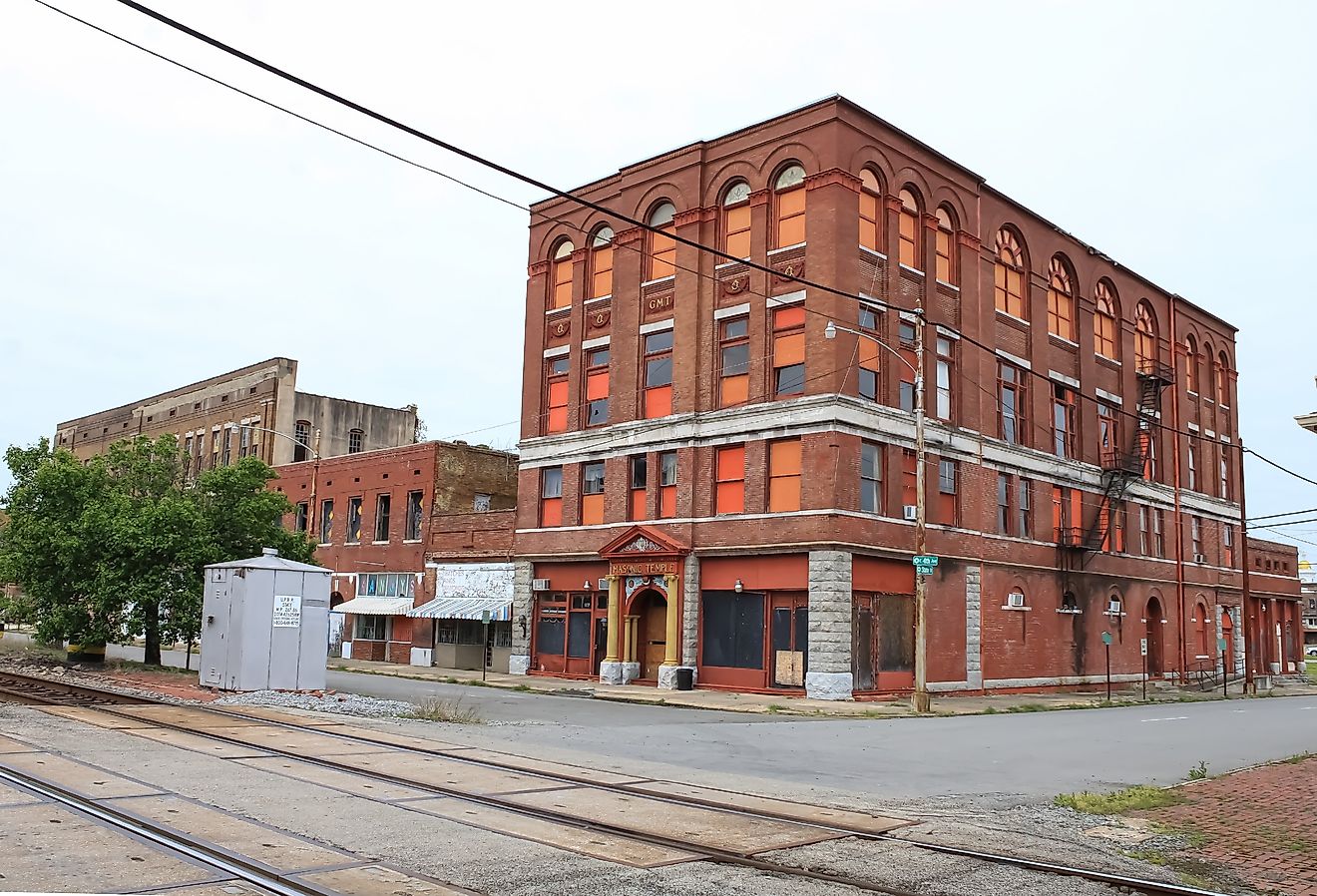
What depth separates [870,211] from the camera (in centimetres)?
3397

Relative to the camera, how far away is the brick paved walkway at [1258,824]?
9164mm

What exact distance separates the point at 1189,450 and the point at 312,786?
47.4 metres

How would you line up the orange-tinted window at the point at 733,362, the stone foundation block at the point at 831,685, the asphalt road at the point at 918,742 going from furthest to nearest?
1. the orange-tinted window at the point at 733,362
2. the stone foundation block at the point at 831,685
3. the asphalt road at the point at 918,742

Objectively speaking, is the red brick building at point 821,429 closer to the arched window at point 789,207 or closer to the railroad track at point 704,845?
the arched window at point 789,207

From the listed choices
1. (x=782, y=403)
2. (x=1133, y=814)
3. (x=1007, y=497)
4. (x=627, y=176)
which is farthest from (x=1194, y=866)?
(x=627, y=176)

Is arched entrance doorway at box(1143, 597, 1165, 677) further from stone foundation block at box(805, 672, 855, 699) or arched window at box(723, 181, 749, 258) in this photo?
arched window at box(723, 181, 749, 258)

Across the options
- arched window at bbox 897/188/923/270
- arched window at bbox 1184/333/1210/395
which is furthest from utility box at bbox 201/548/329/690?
arched window at bbox 1184/333/1210/395

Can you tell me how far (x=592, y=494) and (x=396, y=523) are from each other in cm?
1286

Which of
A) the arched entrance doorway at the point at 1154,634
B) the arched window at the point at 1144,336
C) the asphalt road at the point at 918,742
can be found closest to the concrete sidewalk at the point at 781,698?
the asphalt road at the point at 918,742

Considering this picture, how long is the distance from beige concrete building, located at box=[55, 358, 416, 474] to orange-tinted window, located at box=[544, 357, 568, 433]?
21238mm

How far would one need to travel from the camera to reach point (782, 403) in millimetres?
32531

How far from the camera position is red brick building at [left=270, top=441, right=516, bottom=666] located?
46.1 metres

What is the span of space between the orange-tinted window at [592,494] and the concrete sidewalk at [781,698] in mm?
5508

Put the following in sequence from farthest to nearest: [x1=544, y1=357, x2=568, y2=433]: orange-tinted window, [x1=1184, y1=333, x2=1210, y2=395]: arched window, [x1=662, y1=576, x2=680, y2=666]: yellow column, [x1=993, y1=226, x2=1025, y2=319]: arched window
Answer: [x1=1184, y1=333, x2=1210, y2=395]: arched window < [x1=544, y1=357, x2=568, y2=433]: orange-tinted window < [x1=993, y1=226, x2=1025, y2=319]: arched window < [x1=662, y1=576, x2=680, y2=666]: yellow column
